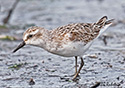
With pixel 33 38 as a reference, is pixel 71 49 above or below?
below

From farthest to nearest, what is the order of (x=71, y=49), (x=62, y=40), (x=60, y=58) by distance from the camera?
1. (x=60, y=58)
2. (x=62, y=40)
3. (x=71, y=49)

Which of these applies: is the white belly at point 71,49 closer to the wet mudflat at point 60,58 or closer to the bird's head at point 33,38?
the bird's head at point 33,38

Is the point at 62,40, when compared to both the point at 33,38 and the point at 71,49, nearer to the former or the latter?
the point at 71,49

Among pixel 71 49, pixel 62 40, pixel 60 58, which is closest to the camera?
pixel 71 49

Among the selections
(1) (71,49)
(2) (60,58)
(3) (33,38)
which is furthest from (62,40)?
(2) (60,58)

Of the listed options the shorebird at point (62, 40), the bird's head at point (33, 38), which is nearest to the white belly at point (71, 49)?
the shorebird at point (62, 40)

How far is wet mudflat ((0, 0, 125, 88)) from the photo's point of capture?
6971 mm

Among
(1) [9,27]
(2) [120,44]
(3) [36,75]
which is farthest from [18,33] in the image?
(3) [36,75]

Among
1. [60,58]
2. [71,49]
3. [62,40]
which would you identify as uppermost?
[62,40]

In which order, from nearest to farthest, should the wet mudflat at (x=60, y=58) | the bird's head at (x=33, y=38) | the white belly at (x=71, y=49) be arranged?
the white belly at (x=71, y=49) < the bird's head at (x=33, y=38) < the wet mudflat at (x=60, y=58)

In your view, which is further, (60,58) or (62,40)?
(60,58)

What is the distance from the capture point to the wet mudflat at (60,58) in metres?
6.97

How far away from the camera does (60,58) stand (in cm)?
895

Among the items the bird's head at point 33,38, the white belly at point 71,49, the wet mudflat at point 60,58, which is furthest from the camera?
the wet mudflat at point 60,58
